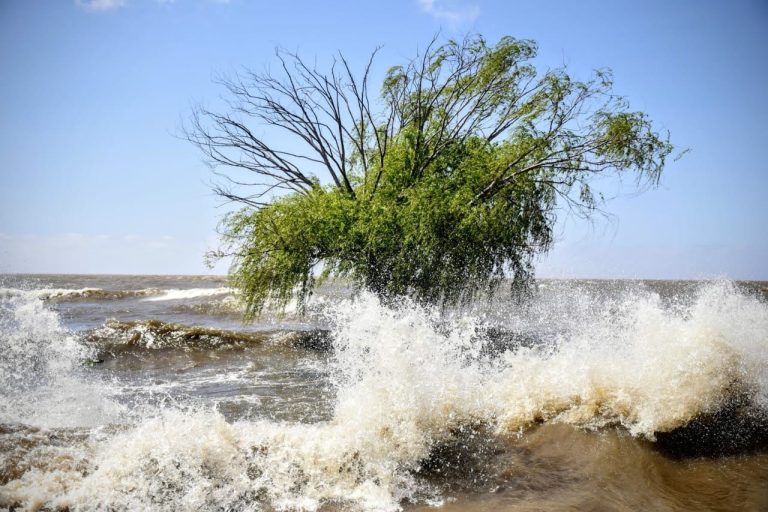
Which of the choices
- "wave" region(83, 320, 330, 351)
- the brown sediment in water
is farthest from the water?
"wave" region(83, 320, 330, 351)

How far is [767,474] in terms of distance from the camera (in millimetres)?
3848

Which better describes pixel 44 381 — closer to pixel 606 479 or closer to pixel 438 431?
pixel 438 431

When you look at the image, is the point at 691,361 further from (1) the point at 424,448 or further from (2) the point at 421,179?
(2) the point at 421,179

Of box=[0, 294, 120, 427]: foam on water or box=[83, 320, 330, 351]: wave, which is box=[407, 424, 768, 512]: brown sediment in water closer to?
box=[0, 294, 120, 427]: foam on water

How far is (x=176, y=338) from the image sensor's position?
11.3 meters

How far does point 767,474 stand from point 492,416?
2305 mm

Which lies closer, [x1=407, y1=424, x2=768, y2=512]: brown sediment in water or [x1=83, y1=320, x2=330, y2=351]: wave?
[x1=407, y1=424, x2=768, y2=512]: brown sediment in water

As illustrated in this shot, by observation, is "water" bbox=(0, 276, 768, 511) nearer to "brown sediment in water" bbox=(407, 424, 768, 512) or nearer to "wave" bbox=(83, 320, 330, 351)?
"brown sediment in water" bbox=(407, 424, 768, 512)

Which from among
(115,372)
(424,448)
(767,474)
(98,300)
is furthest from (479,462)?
(98,300)

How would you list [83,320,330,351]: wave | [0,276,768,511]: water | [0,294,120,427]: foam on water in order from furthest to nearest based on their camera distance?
[83,320,330,351]: wave, [0,294,120,427]: foam on water, [0,276,768,511]: water

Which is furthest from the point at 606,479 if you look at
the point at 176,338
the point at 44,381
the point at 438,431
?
the point at 176,338

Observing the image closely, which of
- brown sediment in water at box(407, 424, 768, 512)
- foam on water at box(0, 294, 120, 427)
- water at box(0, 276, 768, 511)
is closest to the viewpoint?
brown sediment in water at box(407, 424, 768, 512)

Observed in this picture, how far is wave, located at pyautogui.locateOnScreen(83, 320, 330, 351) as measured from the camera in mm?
10789

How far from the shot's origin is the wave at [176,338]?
425 inches
